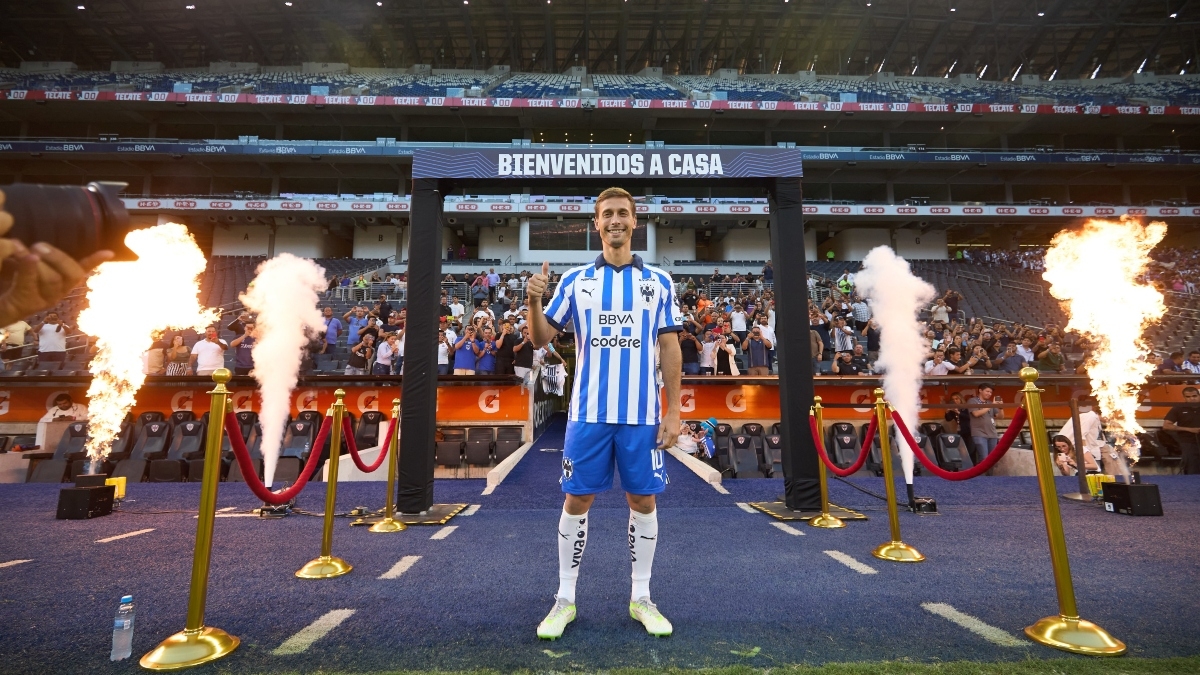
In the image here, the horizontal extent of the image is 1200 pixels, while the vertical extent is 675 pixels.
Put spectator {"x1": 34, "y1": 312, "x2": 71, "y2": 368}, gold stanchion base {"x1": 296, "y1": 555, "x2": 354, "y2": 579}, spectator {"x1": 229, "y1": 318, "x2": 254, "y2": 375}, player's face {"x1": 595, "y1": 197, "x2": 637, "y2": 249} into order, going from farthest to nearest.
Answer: spectator {"x1": 34, "y1": 312, "x2": 71, "y2": 368}
spectator {"x1": 229, "y1": 318, "x2": 254, "y2": 375}
gold stanchion base {"x1": 296, "y1": 555, "x2": 354, "y2": 579}
player's face {"x1": 595, "y1": 197, "x2": 637, "y2": 249}

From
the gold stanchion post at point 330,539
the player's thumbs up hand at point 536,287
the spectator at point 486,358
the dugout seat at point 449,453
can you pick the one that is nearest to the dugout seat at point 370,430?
the dugout seat at point 449,453

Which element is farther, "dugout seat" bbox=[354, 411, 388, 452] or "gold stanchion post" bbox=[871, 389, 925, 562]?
"dugout seat" bbox=[354, 411, 388, 452]

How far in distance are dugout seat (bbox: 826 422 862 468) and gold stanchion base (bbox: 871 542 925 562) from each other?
4929mm

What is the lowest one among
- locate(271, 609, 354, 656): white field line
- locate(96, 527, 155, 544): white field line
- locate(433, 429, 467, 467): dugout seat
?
locate(96, 527, 155, 544): white field line

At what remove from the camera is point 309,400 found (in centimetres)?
1008

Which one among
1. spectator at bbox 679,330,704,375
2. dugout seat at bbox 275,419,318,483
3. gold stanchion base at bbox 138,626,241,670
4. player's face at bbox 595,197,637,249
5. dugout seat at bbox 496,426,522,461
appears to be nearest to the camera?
gold stanchion base at bbox 138,626,241,670

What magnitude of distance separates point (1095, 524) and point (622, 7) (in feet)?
119

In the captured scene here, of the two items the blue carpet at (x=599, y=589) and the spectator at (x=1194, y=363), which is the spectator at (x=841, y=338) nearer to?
the spectator at (x=1194, y=363)

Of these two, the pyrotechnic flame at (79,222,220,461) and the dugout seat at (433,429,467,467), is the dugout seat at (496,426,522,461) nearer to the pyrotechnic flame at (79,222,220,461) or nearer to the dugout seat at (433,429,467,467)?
the dugout seat at (433,429,467,467)

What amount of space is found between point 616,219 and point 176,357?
1165cm

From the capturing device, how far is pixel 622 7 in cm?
3262

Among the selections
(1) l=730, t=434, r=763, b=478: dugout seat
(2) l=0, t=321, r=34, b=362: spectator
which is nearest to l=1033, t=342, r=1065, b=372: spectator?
(1) l=730, t=434, r=763, b=478: dugout seat

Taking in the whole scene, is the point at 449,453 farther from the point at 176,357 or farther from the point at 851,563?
the point at 851,563

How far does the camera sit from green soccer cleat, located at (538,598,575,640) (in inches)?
99.8
